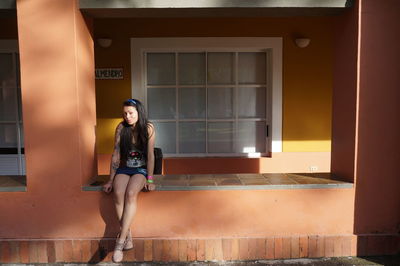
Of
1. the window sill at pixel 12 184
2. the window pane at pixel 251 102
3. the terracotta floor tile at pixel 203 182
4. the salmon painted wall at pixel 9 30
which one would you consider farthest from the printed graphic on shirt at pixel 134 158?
the salmon painted wall at pixel 9 30

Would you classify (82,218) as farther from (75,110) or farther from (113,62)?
(113,62)

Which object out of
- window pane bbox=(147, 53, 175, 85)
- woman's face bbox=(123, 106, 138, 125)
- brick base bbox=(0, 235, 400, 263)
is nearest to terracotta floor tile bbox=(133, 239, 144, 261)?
brick base bbox=(0, 235, 400, 263)

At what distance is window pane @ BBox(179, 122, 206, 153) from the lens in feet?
18.4

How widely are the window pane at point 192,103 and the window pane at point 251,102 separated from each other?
601 mm

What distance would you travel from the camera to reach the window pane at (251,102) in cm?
557

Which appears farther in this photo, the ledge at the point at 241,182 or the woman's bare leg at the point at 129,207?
the ledge at the point at 241,182

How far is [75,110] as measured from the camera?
319cm

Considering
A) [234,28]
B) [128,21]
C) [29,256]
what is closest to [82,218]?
[29,256]

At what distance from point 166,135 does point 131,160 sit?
7.72 feet

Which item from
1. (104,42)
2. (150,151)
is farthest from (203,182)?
(104,42)

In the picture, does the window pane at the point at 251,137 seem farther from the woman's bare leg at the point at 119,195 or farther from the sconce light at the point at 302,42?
the woman's bare leg at the point at 119,195

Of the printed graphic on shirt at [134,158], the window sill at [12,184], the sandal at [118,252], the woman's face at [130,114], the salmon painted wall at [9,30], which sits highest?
the salmon painted wall at [9,30]

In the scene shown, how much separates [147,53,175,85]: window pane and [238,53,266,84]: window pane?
109cm

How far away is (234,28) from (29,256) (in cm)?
404
